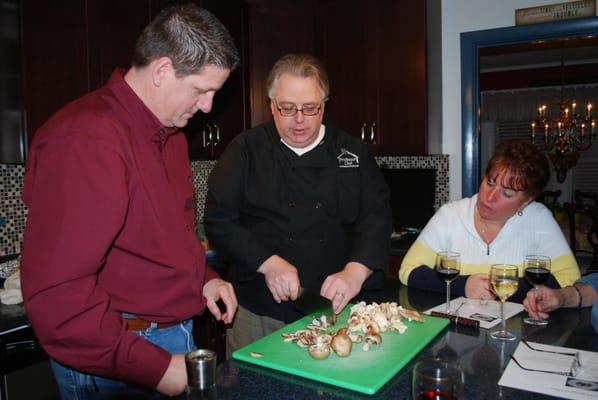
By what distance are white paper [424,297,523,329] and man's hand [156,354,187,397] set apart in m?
0.77

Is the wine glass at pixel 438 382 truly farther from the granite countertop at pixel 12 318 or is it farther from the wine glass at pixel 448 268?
the granite countertop at pixel 12 318

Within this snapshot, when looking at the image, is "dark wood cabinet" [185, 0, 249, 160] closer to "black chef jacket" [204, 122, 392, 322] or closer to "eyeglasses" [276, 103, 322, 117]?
"black chef jacket" [204, 122, 392, 322]

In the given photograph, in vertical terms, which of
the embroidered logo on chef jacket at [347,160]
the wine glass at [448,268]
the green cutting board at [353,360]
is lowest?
the green cutting board at [353,360]

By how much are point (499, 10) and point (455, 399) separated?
3226mm

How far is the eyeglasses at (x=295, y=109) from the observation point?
173 cm

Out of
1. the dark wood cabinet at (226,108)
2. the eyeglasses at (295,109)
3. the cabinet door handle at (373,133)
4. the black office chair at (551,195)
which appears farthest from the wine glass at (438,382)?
the black office chair at (551,195)

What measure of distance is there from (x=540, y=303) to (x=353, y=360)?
0.66 metres

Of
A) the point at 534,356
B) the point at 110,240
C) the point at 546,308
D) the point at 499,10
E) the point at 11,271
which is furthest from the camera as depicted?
the point at 499,10

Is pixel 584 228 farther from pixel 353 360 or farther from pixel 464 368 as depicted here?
pixel 353 360

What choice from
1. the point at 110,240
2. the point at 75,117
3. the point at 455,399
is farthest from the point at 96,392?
the point at 455,399

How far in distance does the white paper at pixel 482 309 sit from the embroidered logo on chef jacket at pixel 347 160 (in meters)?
0.58

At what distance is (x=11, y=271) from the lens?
7.54ft

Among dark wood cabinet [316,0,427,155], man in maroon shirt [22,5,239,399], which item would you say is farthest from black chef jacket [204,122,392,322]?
dark wood cabinet [316,0,427,155]

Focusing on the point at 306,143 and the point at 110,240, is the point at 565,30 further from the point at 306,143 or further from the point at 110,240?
the point at 110,240
